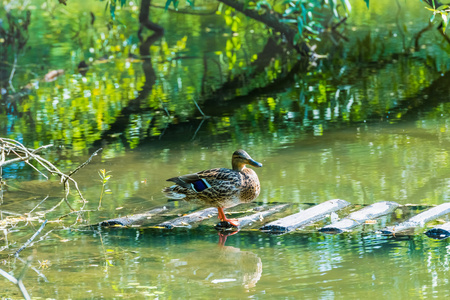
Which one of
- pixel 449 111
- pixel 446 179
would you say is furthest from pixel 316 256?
pixel 449 111

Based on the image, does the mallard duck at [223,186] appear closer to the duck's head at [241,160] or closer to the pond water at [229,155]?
the duck's head at [241,160]

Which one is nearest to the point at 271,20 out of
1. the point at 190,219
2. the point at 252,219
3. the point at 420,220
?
the point at 190,219

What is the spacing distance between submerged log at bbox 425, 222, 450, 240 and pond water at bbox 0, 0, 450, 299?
0.07m

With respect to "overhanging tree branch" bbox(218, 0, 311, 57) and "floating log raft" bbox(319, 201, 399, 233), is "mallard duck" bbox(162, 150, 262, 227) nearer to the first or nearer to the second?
"floating log raft" bbox(319, 201, 399, 233)

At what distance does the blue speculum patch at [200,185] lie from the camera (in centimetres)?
752

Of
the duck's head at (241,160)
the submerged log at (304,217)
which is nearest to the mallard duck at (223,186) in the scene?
the duck's head at (241,160)

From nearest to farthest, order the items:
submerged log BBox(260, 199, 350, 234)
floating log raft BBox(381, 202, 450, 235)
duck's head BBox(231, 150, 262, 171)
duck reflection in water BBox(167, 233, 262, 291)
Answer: duck reflection in water BBox(167, 233, 262, 291) < floating log raft BBox(381, 202, 450, 235) < submerged log BBox(260, 199, 350, 234) < duck's head BBox(231, 150, 262, 171)

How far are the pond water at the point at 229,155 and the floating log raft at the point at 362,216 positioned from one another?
118 mm

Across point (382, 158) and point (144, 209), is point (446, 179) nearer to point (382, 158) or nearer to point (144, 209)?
point (382, 158)

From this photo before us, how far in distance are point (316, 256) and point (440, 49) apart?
1437cm

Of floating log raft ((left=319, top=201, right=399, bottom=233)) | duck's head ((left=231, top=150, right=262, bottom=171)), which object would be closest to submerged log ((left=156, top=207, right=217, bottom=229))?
duck's head ((left=231, top=150, right=262, bottom=171))

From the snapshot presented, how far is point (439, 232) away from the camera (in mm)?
6621

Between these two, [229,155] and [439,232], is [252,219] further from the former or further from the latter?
[229,155]

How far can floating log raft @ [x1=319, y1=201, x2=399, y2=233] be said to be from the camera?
695 cm
